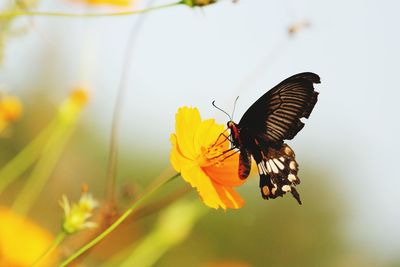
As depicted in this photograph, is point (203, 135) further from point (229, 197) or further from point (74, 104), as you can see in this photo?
point (74, 104)

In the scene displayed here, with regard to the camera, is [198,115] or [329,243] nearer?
[198,115]

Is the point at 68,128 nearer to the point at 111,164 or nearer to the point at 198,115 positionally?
the point at 111,164

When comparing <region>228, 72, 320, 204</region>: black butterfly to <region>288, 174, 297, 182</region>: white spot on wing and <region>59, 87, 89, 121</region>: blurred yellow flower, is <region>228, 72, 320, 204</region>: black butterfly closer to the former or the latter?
<region>288, 174, 297, 182</region>: white spot on wing

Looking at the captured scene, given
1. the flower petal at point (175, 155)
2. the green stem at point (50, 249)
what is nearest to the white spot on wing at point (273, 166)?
the flower petal at point (175, 155)

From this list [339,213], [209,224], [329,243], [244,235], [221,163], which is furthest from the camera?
[209,224]

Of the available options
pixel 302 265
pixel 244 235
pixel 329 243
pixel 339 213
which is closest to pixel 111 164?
pixel 302 265

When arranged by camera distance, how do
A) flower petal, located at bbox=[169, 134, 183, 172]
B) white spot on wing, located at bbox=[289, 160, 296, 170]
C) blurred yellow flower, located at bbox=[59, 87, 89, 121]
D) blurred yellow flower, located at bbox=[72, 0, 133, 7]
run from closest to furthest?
flower petal, located at bbox=[169, 134, 183, 172] → white spot on wing, located at bbox=[289, 160, 296, 170] → blurred yellow flower, located at bbox=[72, 0, 133, 7] → blurred yellow flower, located at bbox=[59, 87, 89, 121]

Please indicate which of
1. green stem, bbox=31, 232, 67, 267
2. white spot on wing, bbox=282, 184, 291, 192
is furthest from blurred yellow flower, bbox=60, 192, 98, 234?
white spot on wing, bbox=282, 184, 291, 192

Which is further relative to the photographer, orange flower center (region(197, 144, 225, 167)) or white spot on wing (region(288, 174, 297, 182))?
white spot on wing (region(288, 174, 297, 182))

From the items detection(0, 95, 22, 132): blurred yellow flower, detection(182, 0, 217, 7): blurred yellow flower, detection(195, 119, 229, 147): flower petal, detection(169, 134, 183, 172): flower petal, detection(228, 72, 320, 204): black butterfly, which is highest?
detection(182, 0, 217, 7): blurred yellow flower
